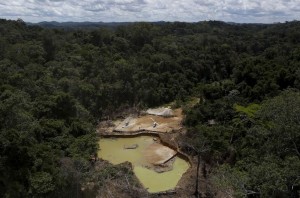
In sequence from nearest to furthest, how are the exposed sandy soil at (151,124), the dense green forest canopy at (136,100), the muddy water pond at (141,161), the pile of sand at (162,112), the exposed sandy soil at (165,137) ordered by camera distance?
the dense green forest canopy at (136,100) < the exposed sandy soil at (165,137) < the muddy water pond at (141,161) < the exposed sandy soil at (151,124) < the pile of sand at (162,112)

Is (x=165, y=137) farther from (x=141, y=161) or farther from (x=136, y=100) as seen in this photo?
(x=136, y=100)

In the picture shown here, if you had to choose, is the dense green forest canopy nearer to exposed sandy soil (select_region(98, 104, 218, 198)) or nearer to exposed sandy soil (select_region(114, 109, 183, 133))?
exposed sandy soil (select_region(98, 104, 218, 198))

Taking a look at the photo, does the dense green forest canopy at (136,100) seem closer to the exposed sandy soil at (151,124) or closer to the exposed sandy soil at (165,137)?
the exposed sandy soil at (165,137)

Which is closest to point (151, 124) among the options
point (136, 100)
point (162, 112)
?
point (162, 112)

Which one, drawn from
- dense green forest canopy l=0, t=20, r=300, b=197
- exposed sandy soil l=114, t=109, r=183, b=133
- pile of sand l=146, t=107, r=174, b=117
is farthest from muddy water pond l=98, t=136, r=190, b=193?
pile of sand l=146, t=107, r=174, b=117

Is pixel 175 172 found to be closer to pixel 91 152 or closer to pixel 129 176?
pixel 129 176

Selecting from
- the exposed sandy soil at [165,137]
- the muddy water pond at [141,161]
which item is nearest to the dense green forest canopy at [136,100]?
the exposed sandy soil at [165,137]
